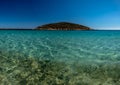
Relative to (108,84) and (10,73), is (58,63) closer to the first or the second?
(10,73)

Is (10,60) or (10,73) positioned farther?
(10,60)

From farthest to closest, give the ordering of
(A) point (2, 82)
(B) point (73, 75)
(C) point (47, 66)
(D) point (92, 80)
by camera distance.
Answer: (C) point (47, 66) → (B) point (73, 75) → (D) point (92, 80) → (A) point (2, 82)

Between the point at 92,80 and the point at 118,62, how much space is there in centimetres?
284

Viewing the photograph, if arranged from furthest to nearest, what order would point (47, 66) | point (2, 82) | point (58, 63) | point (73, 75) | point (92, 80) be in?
point (58, 63)
point (47, 66)
point (73, 75)
point (92, 80)
point (2, 82)

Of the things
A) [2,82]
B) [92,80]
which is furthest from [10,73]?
[92,80]

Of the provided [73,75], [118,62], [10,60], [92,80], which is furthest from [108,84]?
[10,60]

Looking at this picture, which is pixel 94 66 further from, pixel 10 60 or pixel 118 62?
pixel 10 60

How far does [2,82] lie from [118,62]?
A: 4.95 m

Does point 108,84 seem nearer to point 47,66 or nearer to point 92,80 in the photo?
point 92,80

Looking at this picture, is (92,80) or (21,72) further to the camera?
(21,72)

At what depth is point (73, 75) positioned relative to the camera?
6824mm

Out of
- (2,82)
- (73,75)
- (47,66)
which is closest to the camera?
(2,82)

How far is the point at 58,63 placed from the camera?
8.50m

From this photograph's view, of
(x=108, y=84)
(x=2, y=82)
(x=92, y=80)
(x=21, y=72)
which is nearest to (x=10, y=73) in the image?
(x=21, y=72)
